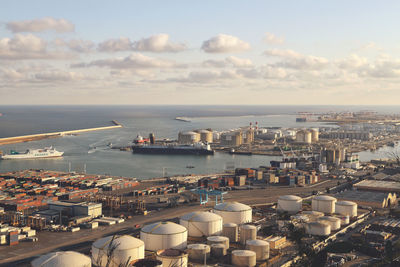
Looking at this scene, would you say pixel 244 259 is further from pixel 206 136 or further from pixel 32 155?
pixel 206 136

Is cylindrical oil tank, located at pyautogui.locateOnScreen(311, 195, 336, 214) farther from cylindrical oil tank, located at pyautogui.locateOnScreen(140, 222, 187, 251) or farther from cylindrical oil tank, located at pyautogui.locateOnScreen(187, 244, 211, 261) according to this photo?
cylindrical oil tank, located at pyautogui.locateOnScreen(140, 222, 187, 251)

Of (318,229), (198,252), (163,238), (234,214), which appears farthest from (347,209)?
(163,238)

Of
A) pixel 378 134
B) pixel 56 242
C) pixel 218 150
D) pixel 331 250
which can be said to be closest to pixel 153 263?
pixel 56 242

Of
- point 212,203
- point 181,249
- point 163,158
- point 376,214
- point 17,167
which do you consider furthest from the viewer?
point 163,158

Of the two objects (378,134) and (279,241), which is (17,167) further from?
(378,134)

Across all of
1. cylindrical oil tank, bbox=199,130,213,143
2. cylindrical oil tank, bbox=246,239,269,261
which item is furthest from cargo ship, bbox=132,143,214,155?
cylindrical oil tank, bbox=246,239,269,261

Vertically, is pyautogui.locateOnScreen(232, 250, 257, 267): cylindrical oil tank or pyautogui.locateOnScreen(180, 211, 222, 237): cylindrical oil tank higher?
pyautogui.locateOnScreen(180, 211, 222, 237): cylindrical oil tank
